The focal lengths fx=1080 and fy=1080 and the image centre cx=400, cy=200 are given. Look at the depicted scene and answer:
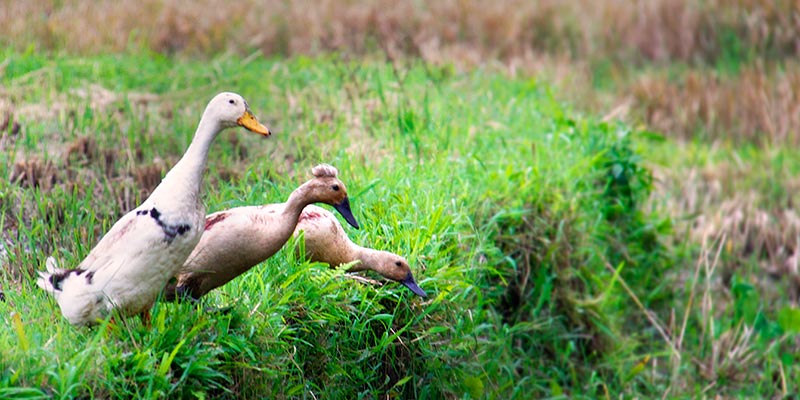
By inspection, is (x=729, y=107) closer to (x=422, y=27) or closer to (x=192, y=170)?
(x=422, y=27)

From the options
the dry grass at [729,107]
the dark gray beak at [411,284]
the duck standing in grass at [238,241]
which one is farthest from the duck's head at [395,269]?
the dry grass at [729,107]

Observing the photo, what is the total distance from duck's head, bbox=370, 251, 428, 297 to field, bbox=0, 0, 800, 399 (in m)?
0.14

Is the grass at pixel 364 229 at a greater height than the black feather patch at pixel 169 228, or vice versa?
the black feather patch at pixel 169 228

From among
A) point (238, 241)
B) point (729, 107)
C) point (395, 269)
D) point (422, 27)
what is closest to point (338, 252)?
point (395, 269)

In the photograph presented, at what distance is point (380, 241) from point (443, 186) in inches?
35.7

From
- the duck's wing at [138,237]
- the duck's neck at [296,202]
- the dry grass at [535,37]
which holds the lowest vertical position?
the dry grass at [535,37]

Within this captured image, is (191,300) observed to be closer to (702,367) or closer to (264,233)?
(264,233)

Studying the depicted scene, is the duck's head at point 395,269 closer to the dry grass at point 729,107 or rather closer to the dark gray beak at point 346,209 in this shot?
the dark gray beak at point 346,209

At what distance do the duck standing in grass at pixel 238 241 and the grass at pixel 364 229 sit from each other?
10 centimetres

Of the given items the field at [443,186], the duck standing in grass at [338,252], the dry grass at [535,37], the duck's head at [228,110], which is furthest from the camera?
the dry grass at [535,37]

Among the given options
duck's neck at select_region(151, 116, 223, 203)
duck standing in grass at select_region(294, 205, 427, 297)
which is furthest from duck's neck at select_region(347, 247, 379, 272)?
duck's neck at select_region(151, 116, 223, 203)

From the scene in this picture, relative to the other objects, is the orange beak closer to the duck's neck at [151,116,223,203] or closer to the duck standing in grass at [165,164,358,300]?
the duck's neck at [151,116,223,203]

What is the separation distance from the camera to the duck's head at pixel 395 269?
11.8ft

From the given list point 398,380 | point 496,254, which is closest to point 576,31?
point 496,254
